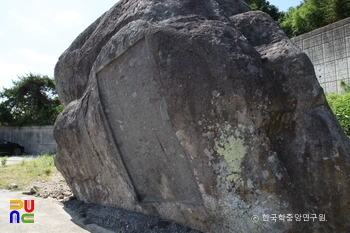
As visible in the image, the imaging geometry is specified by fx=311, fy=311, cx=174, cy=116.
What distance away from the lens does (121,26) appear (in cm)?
345

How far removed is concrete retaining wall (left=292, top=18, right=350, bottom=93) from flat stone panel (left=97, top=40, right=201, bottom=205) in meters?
5.85

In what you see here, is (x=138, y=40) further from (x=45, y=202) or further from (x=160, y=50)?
(x=45, y=202)

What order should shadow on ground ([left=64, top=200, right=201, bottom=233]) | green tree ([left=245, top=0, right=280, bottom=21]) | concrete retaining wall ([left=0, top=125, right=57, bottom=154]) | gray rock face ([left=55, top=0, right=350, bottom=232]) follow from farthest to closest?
green tree ([left=245, top=0, right=280, bottom=21])
concrete retaining wall ([left=0, top=125, right=57, bottom=154])
shadow on ground ([left=64, top=200, right=201, bottom=233])
gray rock face ([left=55, top=0, right=350, bottom=232])

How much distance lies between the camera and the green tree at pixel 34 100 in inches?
659

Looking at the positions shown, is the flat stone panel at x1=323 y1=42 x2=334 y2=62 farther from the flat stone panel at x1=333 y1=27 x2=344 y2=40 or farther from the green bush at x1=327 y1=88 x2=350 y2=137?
the green bush at x1=327 y1=88 x2=350 y2=137

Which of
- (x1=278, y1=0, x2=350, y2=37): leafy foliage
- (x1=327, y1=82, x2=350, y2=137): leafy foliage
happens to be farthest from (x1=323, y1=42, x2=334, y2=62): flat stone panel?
(x1=278, y1=0, x2=350, y2=37): leafy foliage

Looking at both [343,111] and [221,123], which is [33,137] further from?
[221,123]

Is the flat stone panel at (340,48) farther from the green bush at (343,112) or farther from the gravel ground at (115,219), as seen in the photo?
the gravel ground at (115,219)

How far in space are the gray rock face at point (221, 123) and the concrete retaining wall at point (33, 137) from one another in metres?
12.3

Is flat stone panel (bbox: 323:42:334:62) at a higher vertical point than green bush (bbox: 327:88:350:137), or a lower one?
higher

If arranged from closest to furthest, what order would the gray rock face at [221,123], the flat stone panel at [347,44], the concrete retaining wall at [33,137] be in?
the gray rock face at [221,123], the flat stone panel at [347,44], the concrete retaining wall at [33,137]

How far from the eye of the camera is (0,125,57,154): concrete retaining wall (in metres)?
15.2

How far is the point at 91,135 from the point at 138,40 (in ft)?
4.30

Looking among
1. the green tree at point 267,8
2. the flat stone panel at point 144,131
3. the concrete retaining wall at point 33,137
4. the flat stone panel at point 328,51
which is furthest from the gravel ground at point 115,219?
the green tree at point 267,8
